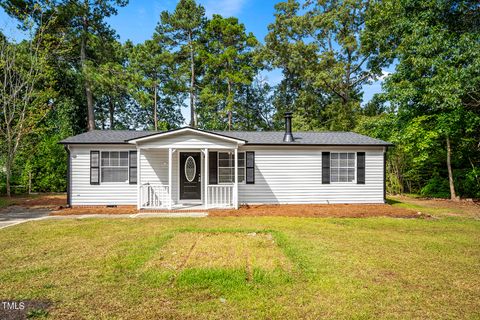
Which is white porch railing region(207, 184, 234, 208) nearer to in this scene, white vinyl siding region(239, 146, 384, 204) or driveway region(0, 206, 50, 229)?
white vinyl siding region(239, 146, 384, 204)

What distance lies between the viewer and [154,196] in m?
11.1

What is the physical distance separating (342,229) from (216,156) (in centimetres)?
609

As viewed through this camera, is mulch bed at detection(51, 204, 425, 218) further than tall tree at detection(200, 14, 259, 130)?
No

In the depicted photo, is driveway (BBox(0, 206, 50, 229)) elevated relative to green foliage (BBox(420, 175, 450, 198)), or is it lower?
lower

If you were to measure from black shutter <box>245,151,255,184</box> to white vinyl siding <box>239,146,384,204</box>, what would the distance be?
0.46ft

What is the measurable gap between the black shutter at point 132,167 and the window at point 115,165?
157 millimetres

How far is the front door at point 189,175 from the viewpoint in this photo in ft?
37.5

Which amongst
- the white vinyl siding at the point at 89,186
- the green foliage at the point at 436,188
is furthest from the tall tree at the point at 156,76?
the green foliage at the point at 436,188

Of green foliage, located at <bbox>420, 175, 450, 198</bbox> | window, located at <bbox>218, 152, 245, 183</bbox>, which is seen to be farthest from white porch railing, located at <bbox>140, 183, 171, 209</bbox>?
green foliage, located at <bbox>420, 175, 450, 198</bbox>

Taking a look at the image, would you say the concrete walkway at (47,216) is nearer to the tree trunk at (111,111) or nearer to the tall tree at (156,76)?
the tall tree at (156,76)

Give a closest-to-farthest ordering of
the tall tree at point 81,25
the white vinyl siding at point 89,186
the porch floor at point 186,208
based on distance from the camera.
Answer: the porch floor at point 186,208 < the white vinyl siding at point 89,186 < the tall tree at point 81,25

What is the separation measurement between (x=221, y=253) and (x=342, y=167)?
849 centimetres

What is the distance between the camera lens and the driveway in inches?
318

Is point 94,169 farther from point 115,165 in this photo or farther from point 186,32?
point 186,32
